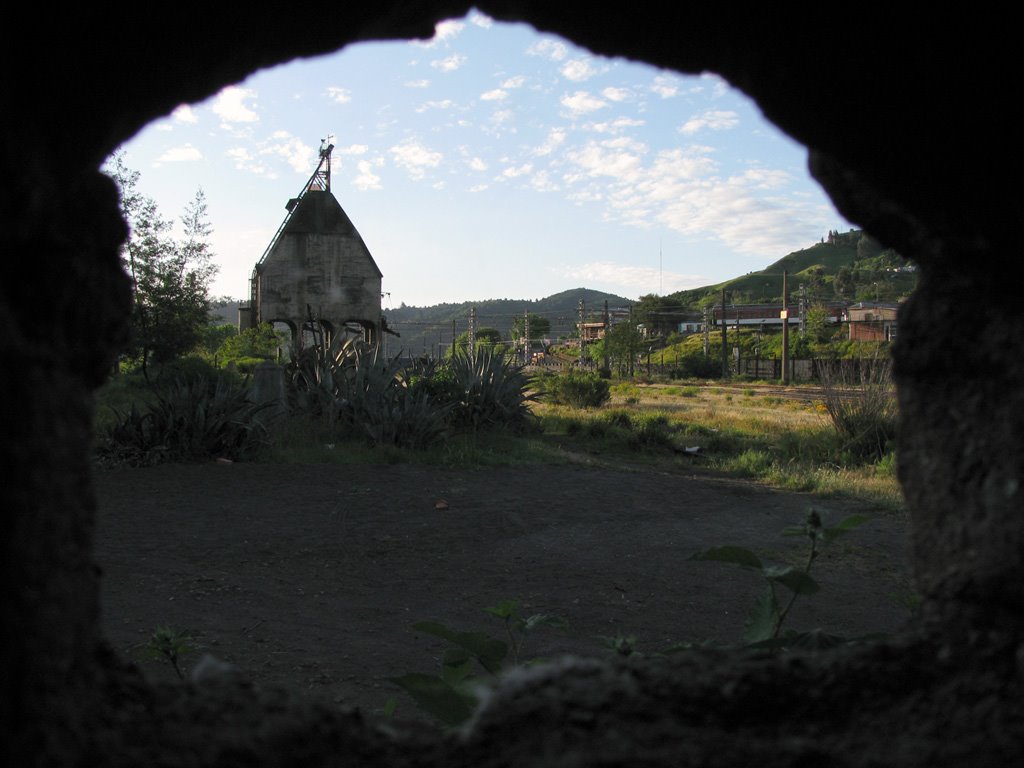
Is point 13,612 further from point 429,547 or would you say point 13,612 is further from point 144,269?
point 144,269

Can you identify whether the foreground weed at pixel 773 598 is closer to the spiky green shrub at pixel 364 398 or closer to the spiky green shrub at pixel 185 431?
the spiky green shrub at pixel 185 431

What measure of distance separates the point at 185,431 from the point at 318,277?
13.0 metres

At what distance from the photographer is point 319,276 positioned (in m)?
23.4

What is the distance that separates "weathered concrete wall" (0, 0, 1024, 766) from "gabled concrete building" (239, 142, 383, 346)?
2197cm

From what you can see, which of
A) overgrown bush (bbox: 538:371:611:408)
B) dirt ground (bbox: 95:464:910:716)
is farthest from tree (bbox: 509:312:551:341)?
dirt ground (bbox: 95:464:910:716)

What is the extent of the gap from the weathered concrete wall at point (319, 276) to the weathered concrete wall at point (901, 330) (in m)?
22.4

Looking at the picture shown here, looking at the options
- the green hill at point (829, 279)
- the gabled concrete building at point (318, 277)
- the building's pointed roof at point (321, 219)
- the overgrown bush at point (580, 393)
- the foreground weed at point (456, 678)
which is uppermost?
the green hill at point (829, 279)

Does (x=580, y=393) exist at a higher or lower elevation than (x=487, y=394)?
lower

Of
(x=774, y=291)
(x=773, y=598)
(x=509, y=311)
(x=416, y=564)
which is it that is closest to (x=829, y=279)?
(x=774, y=291)

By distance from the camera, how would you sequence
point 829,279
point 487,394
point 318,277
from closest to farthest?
point 487,394 < point 318,277 < point 829,279

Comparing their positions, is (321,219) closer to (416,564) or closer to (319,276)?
(319,276)

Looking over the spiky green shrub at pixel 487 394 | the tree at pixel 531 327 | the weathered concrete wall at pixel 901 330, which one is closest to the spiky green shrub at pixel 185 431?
the spiky green shrub at pixel 487 394

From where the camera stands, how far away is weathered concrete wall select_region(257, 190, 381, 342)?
76.4 ft

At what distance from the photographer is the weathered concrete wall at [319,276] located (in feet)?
76.4
